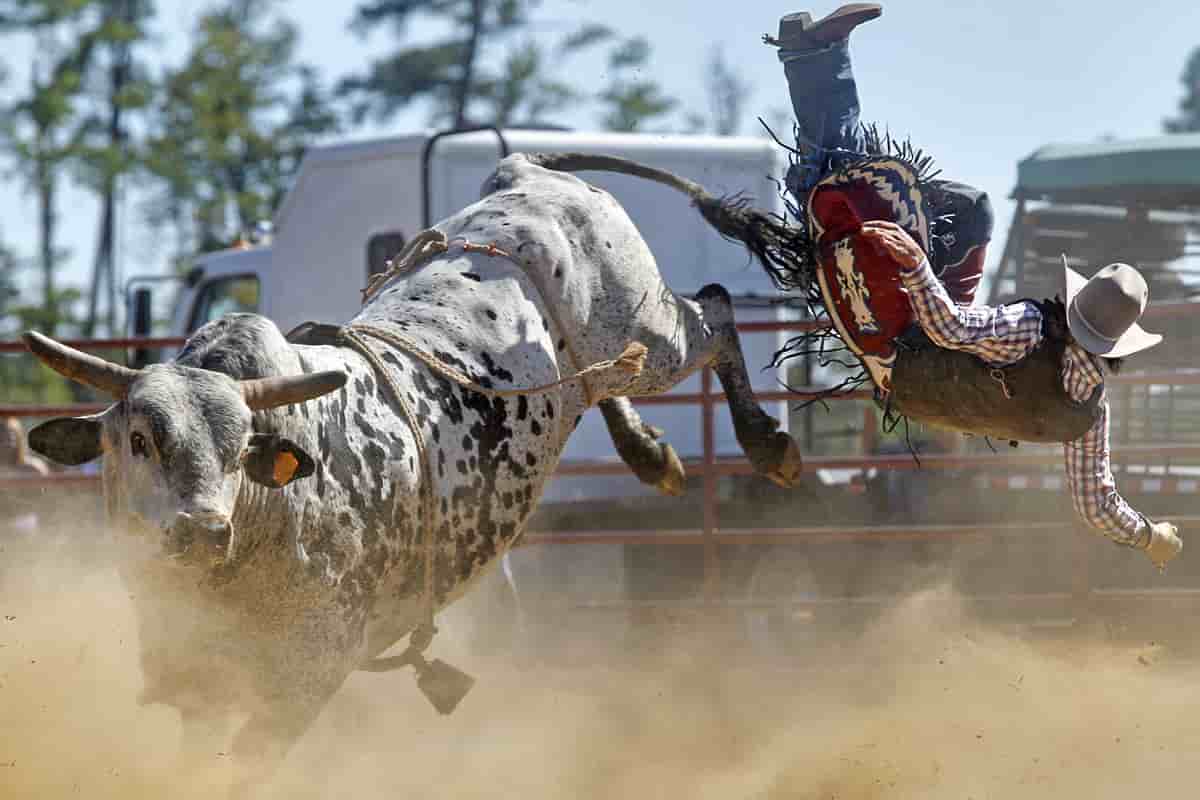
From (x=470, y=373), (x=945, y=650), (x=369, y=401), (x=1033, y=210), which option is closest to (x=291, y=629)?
(x=369, y=401)

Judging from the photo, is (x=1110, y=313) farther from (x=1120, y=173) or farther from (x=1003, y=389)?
(x=1120, y=173)

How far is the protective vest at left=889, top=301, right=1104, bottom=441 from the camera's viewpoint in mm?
3492

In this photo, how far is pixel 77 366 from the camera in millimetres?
2873

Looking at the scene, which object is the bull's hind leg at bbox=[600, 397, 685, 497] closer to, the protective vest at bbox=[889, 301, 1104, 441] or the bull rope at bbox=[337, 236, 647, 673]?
the bull rope at bbox=[337, 236, 647, 673]

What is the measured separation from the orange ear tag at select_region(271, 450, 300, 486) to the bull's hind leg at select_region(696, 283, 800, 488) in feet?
6.75

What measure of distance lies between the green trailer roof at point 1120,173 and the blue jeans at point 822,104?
4.07 metres

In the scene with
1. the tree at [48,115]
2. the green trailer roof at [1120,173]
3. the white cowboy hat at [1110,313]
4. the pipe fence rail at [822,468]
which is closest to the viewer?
the white cowboy hat at [1110,313]

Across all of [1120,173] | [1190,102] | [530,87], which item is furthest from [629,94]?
[1190,102]

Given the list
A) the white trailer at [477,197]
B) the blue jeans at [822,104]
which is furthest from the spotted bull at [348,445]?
the white trailer at [477,197]

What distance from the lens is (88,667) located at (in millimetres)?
4871

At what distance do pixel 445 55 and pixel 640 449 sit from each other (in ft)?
59.7

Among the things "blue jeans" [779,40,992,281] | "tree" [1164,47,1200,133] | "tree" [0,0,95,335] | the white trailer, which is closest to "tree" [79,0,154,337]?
"tree" [0,0,95,335]

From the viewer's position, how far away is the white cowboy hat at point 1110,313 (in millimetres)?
3352

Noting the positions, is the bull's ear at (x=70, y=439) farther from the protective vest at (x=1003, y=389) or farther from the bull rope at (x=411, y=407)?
the protective vest at (x=1003, y=389)
